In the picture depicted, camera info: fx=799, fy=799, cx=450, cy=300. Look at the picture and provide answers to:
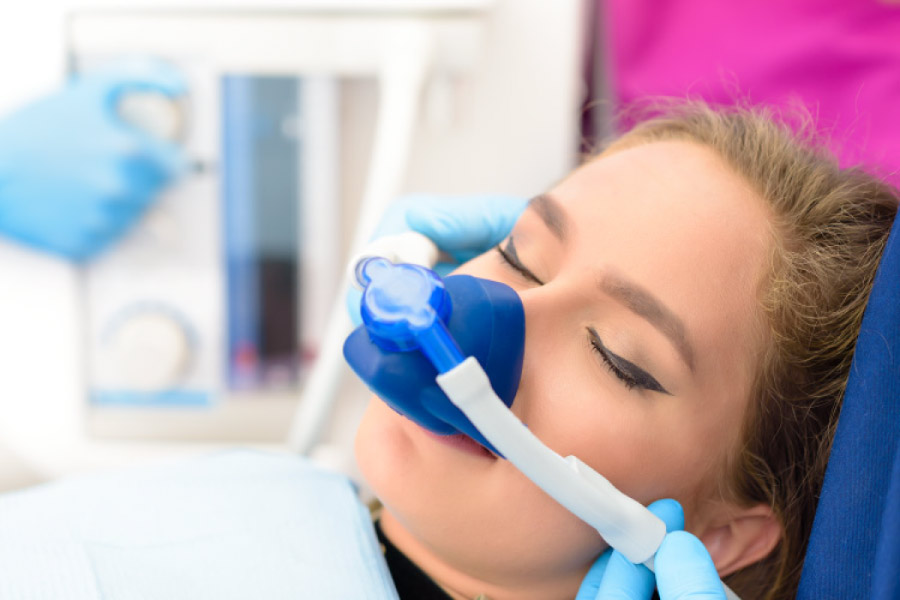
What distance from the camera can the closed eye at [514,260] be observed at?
816 millimetres

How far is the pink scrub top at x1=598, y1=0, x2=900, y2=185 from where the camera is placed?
1.22 metres

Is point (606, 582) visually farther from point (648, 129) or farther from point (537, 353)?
point (648, 129)

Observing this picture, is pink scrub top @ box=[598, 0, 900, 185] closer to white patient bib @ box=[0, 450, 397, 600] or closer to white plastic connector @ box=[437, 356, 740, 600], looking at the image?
white plastic connector @ box=[437, 356, 740, 600]

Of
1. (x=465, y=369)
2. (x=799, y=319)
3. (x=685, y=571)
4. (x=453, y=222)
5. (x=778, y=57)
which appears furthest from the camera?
(x=778, y=57)

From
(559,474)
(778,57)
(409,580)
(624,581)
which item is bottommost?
(409,580)

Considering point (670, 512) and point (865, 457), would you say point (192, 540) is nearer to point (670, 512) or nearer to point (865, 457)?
point (670, 512)

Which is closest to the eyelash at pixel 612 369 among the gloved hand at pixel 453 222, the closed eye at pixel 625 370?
the closed eye at pixel 625 370

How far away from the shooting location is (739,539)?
0.87 meters

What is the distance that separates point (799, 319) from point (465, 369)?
426 millimetres

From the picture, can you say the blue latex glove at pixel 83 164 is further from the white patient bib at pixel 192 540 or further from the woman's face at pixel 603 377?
the woman's face at pixel 603 377

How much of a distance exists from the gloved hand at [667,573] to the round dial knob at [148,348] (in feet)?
2.23

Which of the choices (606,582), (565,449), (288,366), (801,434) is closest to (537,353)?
(565,449)

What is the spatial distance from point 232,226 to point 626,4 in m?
0.74

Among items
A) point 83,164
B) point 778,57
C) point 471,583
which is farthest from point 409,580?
point 778,57
